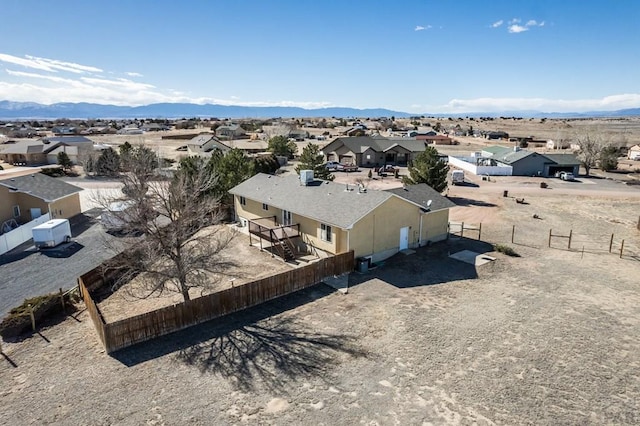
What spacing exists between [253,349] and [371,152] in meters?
59.3

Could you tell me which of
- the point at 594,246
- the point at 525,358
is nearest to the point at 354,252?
the point at 525,358

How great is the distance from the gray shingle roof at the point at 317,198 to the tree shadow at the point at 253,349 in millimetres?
8048

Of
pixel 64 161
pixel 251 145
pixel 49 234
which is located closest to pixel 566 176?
pixel 49 234

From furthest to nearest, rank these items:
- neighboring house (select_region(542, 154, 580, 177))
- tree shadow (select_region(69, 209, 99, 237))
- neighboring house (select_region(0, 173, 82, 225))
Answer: neighboring house (select_region(542, 154, 580, 177)), tree shadow (select_region(69, 209, 99, 237)), neighboring house (select_region(0, 173, 82, 225))

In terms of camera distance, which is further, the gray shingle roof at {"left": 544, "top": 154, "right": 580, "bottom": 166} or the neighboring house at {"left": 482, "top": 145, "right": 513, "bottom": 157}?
the neighboring house at {"left": 482, "top": 145, "right": 513, "bottom": 157}

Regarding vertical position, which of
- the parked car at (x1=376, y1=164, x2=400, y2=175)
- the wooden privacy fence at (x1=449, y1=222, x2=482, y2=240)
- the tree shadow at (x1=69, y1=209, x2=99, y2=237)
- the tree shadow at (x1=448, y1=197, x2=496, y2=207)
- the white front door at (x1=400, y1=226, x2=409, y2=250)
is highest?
the parked car at (x1=376, y1=164, x2=400, y2=175)

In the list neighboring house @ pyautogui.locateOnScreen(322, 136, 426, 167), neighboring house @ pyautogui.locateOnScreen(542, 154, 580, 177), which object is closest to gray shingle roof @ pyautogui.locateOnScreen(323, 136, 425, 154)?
neighboring house @ pyautogui.locateOnScreen(322, 136, 426, 167)

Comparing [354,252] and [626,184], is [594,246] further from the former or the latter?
[626,184]

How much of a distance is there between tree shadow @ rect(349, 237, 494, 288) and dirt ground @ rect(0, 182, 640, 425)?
6.5 inches

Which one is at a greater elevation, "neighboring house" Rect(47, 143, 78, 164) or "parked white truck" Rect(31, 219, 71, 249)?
"neighboring house" Rect(47, 143, 78, 164)

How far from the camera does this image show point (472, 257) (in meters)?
26.7

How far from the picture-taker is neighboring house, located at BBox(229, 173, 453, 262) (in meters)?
24.7

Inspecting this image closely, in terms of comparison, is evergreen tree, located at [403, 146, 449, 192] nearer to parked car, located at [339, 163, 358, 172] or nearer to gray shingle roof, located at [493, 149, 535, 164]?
parked car, located at [339, 163, 358, 172]

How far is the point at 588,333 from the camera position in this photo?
679 inches
